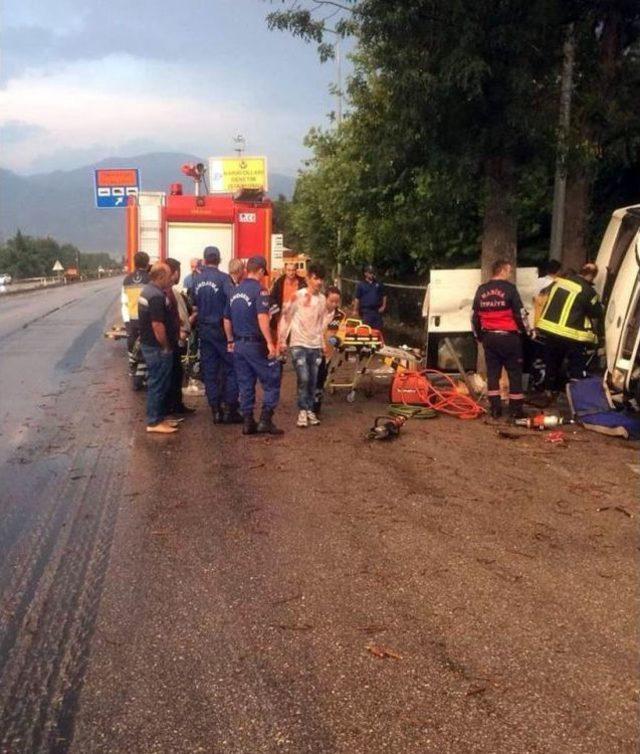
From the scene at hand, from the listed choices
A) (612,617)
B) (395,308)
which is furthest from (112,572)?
(395,308)

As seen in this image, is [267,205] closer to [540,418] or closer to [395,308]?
[395,308]

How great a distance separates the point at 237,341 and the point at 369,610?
482cm

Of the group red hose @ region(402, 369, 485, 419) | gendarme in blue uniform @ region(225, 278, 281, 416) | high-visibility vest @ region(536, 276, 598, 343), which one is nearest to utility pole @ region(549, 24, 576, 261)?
high-visibility vest @ region(536, 276, 598, 343)

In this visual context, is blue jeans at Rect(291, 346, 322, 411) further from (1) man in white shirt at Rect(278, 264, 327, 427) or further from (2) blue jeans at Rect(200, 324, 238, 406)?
(2) blue jeans at Rect(200, 324, 238, 406)

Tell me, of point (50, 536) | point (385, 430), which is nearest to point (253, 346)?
point (385, 430)

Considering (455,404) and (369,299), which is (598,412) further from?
(369,299)

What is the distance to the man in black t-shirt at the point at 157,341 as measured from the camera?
8898 millimetres

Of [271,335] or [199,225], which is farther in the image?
[199,225]

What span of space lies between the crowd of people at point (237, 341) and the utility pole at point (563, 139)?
124 inches

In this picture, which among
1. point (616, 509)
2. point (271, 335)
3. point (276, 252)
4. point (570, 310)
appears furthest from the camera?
point (276, 252)

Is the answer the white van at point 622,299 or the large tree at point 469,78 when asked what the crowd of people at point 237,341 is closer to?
the large tree at point 469,78

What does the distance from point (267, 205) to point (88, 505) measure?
10089 millimetres

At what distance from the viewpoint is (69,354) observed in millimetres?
16906

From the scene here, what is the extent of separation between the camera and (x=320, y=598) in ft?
15.4
